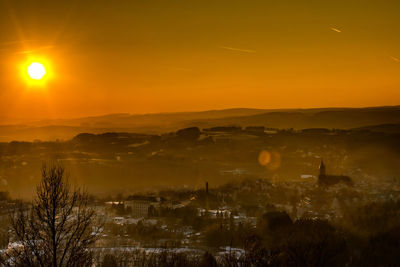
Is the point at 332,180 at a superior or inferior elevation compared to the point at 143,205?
inferior

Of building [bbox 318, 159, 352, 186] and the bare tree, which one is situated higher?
the bare tree

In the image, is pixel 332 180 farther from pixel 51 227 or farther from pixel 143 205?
pixel 51 227

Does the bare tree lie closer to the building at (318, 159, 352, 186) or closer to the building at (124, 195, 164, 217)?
the building at (124, 195, 164, 217)

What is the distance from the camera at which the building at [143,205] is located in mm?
88312

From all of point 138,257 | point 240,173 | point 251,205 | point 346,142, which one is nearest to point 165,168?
point 240,173

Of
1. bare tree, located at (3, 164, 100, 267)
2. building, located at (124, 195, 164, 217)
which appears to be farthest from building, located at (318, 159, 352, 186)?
bare tree, located at (3, 164, 100, 267)

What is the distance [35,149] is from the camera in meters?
189

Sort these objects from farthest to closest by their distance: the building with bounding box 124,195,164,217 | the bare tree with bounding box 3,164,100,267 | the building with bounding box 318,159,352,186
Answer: the building with bounding box 318,159,352,186 → the building with bounding box 124,195,164,217 → the bare tree with bounding box 3,164,100,267

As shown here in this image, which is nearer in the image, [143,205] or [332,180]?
[143,205]

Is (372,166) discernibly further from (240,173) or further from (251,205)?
(251,205)

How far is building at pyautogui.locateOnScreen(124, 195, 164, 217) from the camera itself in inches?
3477

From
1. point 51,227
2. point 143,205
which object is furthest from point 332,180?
point 51,227

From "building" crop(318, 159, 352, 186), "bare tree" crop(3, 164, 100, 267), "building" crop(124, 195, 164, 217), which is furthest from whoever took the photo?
"building" crop(318, 159, 352, 186)

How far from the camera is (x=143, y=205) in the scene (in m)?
96.6
